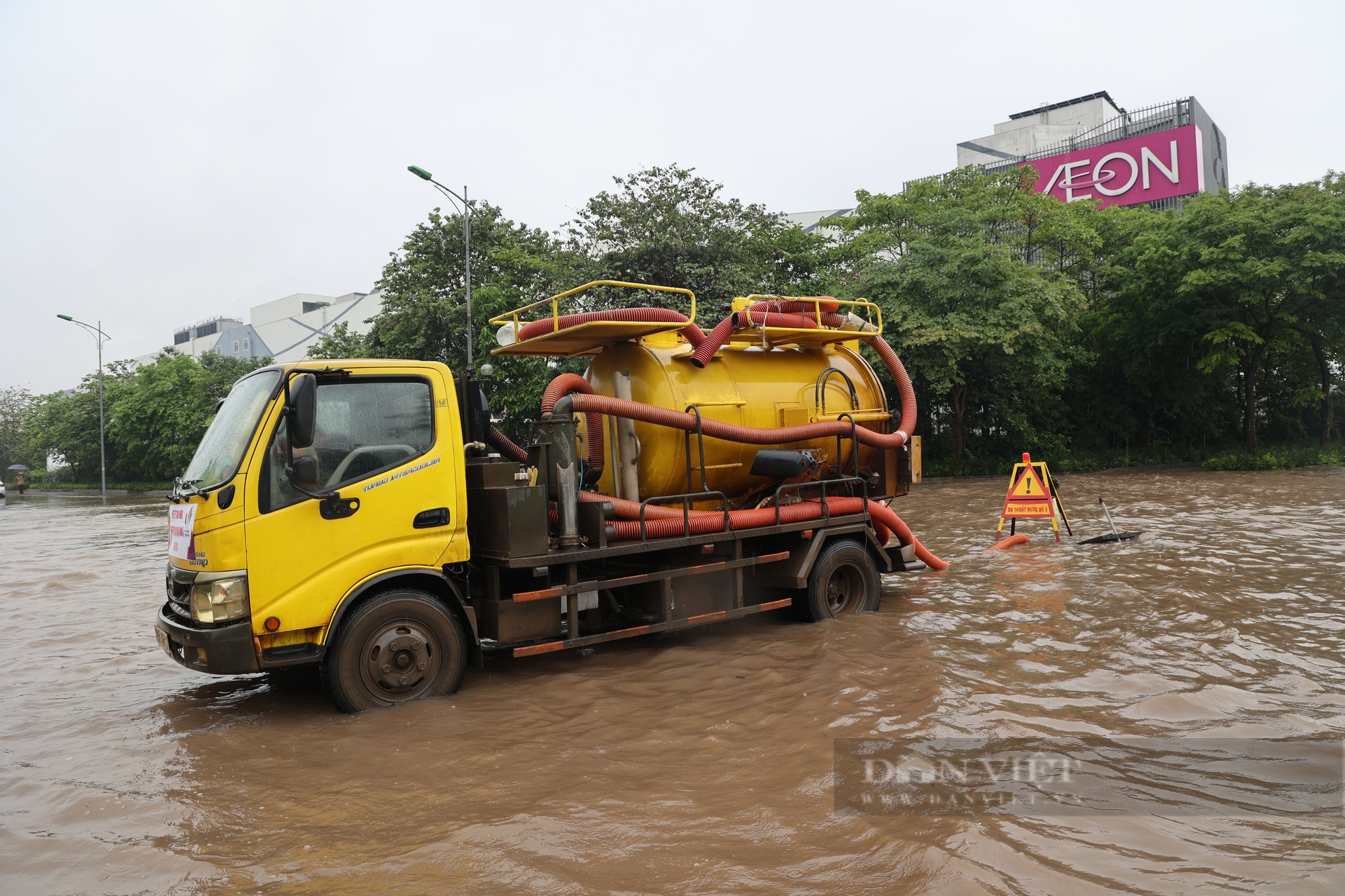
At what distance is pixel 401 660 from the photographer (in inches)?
225

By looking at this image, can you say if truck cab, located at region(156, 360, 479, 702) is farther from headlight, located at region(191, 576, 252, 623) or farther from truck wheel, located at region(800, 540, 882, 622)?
truck wheel, located at region(800, 540, 882, 622)

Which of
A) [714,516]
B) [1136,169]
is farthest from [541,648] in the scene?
[1136,169]

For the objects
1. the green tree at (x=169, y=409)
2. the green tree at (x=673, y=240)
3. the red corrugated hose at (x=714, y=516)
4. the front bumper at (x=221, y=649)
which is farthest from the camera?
the green tree at (x=169, y=409)

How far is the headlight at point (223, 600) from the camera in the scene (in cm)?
522

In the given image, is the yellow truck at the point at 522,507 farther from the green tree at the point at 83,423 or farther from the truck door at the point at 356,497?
the green tree at the point at 83,423

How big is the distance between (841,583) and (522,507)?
3939 millimetres

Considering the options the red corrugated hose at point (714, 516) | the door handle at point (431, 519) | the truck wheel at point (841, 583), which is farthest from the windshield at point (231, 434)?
the truck wheel at point (841, 583)

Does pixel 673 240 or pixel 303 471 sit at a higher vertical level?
pixel 673 240

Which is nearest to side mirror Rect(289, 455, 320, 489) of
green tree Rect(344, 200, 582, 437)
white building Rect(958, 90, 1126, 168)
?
green tree Rect(344, 200, 582, 437)

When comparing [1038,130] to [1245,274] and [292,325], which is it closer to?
[1245,274]

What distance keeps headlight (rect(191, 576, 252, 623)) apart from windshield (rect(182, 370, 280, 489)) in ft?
2.12

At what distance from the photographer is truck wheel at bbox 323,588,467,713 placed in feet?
18.1

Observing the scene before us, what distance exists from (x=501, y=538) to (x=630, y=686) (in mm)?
1516

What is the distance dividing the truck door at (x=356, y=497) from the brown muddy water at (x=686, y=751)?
954 millimetres
